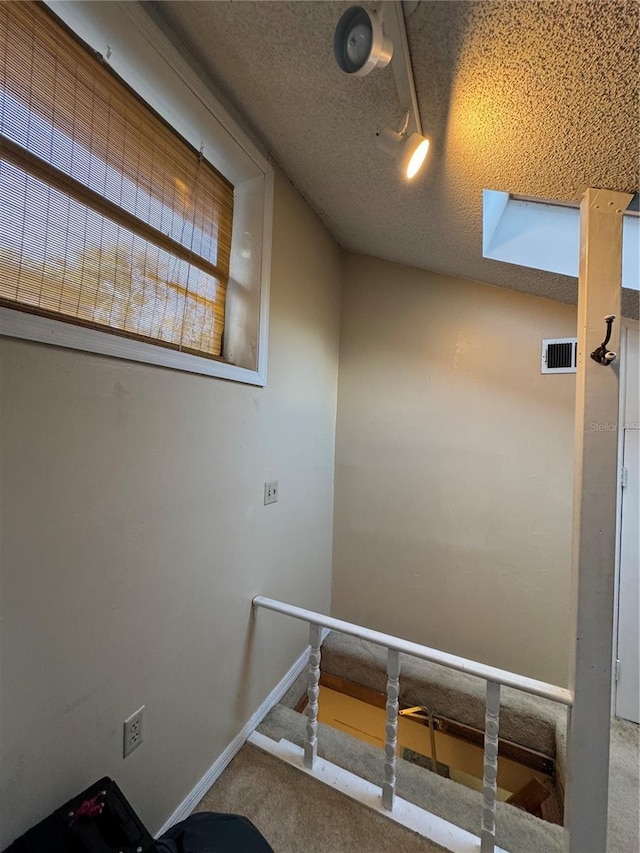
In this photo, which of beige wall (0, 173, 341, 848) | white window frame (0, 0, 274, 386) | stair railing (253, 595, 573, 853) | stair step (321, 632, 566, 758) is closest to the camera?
beige wall (0, 173, 341, 848)

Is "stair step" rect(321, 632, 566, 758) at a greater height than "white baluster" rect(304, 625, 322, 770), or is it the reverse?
"white baluster" rect(304, 625, 322, 770)

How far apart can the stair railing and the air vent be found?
1.55m

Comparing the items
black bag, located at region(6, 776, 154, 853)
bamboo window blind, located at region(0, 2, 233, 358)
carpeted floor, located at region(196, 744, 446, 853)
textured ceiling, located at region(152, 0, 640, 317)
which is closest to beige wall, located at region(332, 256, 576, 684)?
textured ceiling, located at region(152, 0, 640, 317)

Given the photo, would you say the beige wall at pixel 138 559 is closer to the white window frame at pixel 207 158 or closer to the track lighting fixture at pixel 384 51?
the white window frame at pixel 207 158

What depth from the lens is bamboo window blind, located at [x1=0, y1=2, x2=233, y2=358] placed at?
2.82ft

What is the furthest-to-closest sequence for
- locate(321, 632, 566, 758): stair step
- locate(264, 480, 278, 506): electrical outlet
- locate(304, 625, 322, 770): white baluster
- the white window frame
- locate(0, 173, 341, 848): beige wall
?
1. locate(321, 632, 566, 758): stair step
2. locate(264, 480, 278, 506): electrical outlet
3. locate(304, 625, 322, 770): white baluster
4. the white window frame
5. locate(0, 173, 341, 848): beige wall

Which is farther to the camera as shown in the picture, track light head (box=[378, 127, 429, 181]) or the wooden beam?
the wooden beam

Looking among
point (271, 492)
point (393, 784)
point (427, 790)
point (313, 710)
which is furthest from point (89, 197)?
point (427, 790)

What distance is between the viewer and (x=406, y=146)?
0.92m

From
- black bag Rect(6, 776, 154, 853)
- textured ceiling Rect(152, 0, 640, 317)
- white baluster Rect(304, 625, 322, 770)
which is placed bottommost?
white baluster Rect(304, 625, 322, 770)

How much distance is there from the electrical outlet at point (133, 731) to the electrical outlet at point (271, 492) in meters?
0.89

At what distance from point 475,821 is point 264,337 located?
2.15 metres

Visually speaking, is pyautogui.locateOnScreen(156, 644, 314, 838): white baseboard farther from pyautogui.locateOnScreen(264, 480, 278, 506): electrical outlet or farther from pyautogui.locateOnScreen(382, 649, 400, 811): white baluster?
pyautogui.locateOnScreen(264, 480, 278, 506): electrical outlet

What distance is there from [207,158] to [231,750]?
2.53 m
